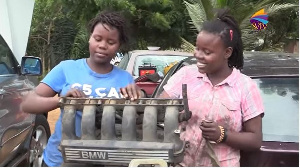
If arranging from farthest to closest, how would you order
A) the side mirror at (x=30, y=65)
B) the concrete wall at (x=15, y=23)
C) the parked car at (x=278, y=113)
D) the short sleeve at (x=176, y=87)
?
the concrete wall at (x=15, y=23) < the side mirror at (x=30, y=65) < the parked car at (x=278, y=113) < the short sleeve at (x=176, y=87)

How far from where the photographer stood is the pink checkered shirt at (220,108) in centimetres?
206

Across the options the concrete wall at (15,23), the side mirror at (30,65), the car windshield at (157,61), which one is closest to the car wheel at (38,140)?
the side mirror at (30,65)

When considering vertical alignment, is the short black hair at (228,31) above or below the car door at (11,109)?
above

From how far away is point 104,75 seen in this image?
2.36m

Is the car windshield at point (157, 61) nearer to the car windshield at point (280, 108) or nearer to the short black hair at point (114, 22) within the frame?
the car windshield at point (280, 108)

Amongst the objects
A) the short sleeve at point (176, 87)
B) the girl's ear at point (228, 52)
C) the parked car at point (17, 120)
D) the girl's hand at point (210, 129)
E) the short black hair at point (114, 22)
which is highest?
the short black hair at point (114, 22)

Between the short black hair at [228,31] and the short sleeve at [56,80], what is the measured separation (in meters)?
0.76

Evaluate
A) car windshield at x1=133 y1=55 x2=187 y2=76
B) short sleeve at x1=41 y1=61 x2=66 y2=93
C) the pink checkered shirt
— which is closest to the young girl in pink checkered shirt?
the pink checkered shirt

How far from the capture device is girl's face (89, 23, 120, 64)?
2268 millimetres

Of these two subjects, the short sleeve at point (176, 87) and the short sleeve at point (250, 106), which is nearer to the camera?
the short sleeve at point (250, 106)

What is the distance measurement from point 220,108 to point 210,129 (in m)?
0.15

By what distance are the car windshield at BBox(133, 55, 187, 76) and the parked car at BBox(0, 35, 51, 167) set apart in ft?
9.20

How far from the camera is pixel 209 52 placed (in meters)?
2.06

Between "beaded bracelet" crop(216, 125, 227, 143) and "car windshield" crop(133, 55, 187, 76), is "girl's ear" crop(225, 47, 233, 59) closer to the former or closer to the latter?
"beaded bracelet" crop(216, 125, 227, 143)
